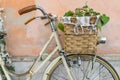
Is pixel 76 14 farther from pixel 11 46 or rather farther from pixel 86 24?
pixel 11 46

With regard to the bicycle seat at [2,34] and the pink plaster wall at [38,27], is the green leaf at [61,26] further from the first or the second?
the bicycle seat at [2,34]

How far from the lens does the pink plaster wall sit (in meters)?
5.05

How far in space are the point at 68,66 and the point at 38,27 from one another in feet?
3.02

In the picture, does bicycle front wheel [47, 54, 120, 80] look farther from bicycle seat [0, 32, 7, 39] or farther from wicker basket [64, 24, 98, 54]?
bicycle seat [0, 32, 7, 39]

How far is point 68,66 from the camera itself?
4.56 metres

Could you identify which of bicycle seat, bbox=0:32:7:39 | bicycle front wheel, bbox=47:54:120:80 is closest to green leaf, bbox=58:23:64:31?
bicycle front wheel, bbox=47:54:120:80

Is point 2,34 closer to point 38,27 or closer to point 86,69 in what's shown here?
point 38,27

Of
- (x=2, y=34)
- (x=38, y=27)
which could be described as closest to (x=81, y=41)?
(x=38, y=27)

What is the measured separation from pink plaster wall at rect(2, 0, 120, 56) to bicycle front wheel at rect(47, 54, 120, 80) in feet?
1.01

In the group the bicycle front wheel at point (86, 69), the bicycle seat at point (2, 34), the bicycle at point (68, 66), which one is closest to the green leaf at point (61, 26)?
the bicycle at point (68, 66)

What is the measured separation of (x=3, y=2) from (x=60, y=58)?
131cm

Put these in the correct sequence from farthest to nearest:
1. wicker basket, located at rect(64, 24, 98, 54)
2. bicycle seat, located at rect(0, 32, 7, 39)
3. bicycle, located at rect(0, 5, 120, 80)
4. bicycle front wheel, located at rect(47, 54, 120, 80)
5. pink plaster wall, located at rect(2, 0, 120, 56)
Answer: pink plaster wall, located at rect(2, 0, 120, 56) → bicycle seat, located at rect(0, 32, 7, 39) → bicycle front wheel, located at rect(47, 54, 120, 80) → bicycle, located at rect(0, 5, 120, 80) → wicker basket, located at rect(64, 24, 98, 54)

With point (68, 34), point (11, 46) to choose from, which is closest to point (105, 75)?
point (68, 34)

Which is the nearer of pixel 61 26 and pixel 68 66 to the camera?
pixel 68 66
